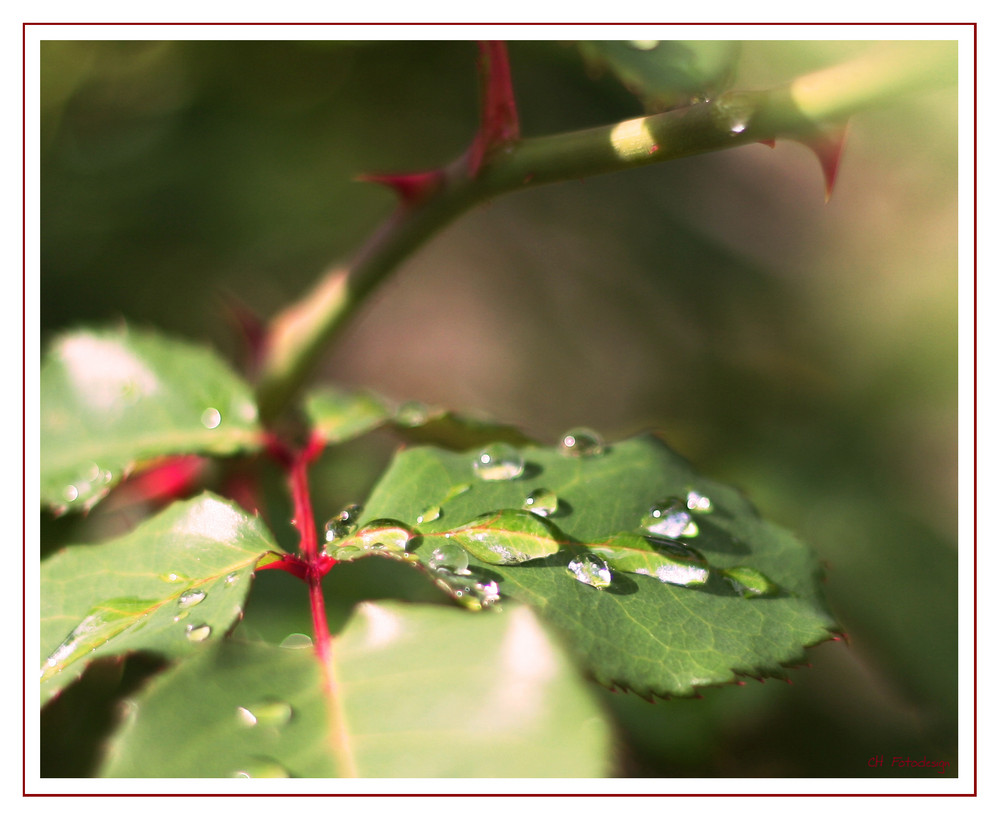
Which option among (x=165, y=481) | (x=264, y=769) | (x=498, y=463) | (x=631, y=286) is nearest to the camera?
(x=264, y=769)

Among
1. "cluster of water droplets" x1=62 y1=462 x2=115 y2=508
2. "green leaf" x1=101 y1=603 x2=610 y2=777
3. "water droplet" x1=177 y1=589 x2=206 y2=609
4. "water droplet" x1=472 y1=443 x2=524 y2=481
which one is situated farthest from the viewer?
"cluster of water droplets" x1=62 y1=462 x2=115 y2=508

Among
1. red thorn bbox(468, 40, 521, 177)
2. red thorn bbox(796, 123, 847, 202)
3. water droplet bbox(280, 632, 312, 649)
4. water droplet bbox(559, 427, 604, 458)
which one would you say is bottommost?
water droplet bbox(280, 632, 312, 649)

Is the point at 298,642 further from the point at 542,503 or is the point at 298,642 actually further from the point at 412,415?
the point at 412,415

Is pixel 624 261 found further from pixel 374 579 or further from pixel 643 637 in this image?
pixel 643 637

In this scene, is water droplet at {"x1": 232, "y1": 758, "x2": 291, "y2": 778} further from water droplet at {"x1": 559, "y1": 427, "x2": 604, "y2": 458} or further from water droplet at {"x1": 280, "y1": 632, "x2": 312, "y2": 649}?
water droplet at {"x1": 559, "y1": 427, "x2": 604, "y2": 458}

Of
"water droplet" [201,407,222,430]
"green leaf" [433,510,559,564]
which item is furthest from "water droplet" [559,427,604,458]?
"water droplet" [201,407,222,430]

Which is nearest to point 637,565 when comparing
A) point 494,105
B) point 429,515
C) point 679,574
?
point 679,574
